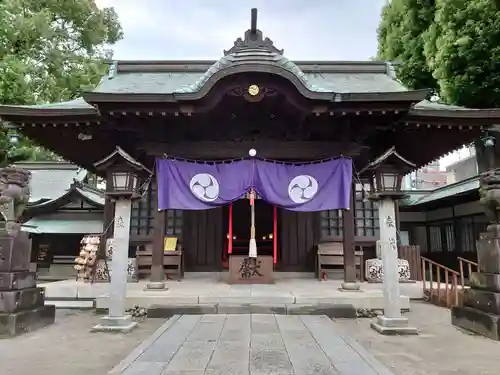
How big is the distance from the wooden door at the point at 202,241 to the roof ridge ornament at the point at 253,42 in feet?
16.2

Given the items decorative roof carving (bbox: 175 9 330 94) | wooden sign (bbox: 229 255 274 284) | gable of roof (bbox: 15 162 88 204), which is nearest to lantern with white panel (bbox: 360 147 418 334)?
decorative roof carving (bbox: 175 9 330 94)

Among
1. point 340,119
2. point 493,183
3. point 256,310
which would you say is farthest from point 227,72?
point 493,183

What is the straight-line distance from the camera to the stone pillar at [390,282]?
20.0 ft

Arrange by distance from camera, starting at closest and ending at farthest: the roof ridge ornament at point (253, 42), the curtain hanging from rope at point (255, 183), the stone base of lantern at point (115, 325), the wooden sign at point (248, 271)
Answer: the stone base of lantern at point (115, 325)
the roof ridge ornament at point (253, 42)
the curtain hanging from rope at point (255, 183)
the wooden sign at point (248, 271)

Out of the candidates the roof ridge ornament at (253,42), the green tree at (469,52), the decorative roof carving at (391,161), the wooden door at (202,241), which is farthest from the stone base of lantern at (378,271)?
the green tree at (469,52)

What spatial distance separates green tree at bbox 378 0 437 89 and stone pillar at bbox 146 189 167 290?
10.8 m

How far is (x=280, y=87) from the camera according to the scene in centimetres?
742

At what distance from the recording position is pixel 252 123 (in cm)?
842

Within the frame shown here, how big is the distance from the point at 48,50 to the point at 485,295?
53.5 feet

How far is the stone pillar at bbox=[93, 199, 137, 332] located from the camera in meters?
6.25

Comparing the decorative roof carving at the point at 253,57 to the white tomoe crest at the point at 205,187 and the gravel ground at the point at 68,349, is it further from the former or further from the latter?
the gravel ground at the point at 68,349

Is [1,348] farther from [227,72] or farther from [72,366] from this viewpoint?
[227,72]

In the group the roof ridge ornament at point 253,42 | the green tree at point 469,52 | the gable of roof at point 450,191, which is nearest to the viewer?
the roof ridge ornament at point 253,42

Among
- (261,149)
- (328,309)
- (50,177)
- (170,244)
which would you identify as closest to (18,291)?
(170,244)
